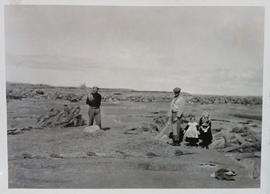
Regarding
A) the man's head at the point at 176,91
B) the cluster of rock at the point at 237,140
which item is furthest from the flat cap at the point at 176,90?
the cluster of rock at the point at 237,140

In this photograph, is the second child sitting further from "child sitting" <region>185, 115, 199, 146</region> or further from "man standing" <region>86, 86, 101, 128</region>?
"man standing" <region>86, 86, 101, 128</region>

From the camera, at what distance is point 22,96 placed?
2.62 ft

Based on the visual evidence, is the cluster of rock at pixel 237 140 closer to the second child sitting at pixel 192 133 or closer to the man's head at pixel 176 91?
the second child sitting at pixel 192 133

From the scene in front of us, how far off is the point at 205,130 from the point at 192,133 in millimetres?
36

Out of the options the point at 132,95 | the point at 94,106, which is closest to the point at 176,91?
the point at 132,95

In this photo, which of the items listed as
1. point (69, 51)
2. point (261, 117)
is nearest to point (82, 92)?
point (69, 51)

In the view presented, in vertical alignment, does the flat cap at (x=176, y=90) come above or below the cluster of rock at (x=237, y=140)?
above

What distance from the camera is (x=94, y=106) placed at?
2.64 ft

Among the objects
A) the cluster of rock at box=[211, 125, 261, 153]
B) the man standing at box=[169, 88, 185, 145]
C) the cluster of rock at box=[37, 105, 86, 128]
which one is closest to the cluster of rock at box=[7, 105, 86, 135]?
the cluster of rock at box=[37, 105, 86, 128]

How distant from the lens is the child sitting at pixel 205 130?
81 centimetres

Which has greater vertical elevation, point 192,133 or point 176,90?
point 176,90

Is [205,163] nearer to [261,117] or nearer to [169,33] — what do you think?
[261,117]

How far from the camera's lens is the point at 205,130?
81cm

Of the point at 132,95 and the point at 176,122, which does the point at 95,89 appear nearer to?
the point at 132,95
